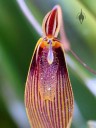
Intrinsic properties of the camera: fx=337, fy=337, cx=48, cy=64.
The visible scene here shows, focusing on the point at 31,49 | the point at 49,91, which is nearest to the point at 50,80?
the point at 49,91

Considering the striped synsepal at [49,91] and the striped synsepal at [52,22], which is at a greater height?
the striped synsepal at [52,22]

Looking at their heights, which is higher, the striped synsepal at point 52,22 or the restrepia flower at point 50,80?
the striped synsepal at point 52,22

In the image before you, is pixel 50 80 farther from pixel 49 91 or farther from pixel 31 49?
pixel 31 49

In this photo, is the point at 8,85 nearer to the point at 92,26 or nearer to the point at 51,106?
the point at 51,106

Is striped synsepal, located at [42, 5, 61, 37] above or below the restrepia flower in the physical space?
above

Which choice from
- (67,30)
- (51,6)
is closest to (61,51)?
(67,30)
